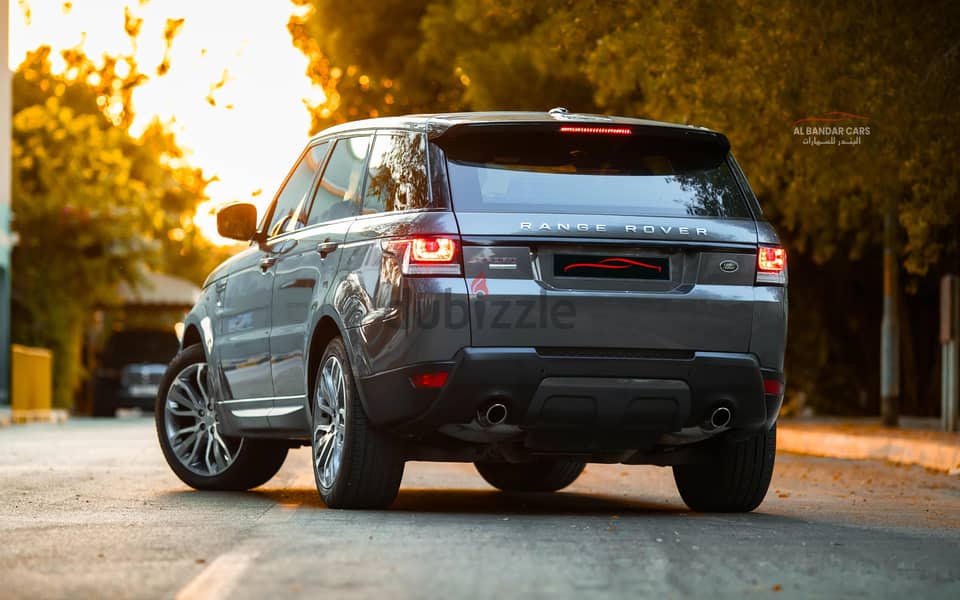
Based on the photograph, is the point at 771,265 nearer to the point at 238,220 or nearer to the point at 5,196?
the point at 238,220

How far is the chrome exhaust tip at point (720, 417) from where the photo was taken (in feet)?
30.9

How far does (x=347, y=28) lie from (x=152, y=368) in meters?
10.7

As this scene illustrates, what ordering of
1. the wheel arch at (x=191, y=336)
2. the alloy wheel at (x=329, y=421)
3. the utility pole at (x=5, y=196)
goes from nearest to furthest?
the alloy wheel at (x=329, y=421)
the wheel arch at (x=191, y=336)
the utility pole at (x=5, y=196)

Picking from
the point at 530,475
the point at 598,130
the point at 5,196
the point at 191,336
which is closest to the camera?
the point at 598,130

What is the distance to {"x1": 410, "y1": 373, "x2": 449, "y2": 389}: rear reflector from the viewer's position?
355 inches

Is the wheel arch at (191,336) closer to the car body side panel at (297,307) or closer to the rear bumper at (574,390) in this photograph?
the car body side panel at (297,307)

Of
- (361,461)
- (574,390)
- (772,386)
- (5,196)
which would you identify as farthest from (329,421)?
(5,196)

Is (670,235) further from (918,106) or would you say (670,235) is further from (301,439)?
(918,106)

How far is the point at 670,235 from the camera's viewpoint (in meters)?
9.30

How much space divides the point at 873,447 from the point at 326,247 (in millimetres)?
11038

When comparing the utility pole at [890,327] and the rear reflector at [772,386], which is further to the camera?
the utility pole at [890,327]

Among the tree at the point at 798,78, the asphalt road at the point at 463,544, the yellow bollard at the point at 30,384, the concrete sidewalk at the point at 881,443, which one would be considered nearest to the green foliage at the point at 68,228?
the yellow bollard at the point at 30,384

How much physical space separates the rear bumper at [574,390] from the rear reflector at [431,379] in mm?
25

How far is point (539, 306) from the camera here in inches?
355
